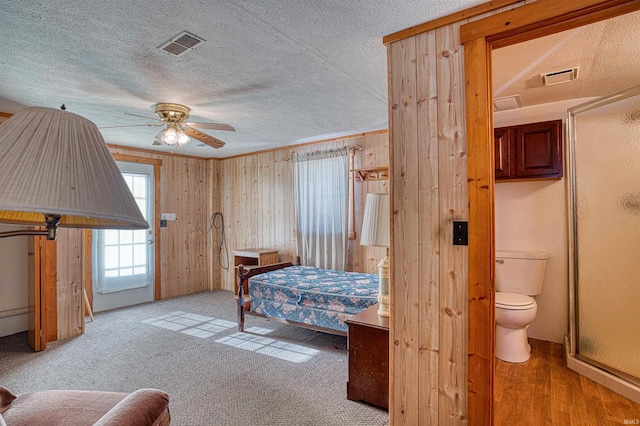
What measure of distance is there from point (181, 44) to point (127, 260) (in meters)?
4.01

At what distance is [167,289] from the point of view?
18.1ft

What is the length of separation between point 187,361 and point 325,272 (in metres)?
1.89

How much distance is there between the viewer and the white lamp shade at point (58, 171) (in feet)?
1.91

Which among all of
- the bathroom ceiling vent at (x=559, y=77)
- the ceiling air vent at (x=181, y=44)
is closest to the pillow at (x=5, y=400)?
the ceiling air vent at (x=181, y=44)

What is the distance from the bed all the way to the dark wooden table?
60 cm

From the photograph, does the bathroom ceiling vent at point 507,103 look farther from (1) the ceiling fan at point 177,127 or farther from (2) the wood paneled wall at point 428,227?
(1) the ceiling fan at point 177,127

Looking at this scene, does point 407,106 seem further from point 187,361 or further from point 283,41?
point 187,361

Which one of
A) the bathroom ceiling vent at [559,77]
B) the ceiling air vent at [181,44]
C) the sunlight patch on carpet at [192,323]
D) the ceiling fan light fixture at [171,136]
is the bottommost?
the sunlight patch on carpet at [192,323]

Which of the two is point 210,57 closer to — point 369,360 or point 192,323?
point 369,360

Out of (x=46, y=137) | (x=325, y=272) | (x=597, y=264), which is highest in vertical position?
(x=46, y=137)

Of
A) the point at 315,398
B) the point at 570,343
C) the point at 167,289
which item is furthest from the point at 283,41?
the point at 167,289

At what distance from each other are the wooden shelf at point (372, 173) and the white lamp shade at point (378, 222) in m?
1.82

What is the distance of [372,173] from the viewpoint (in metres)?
4.39

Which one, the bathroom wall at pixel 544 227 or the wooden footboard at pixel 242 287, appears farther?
the wooden footboard at pixel 242 287
